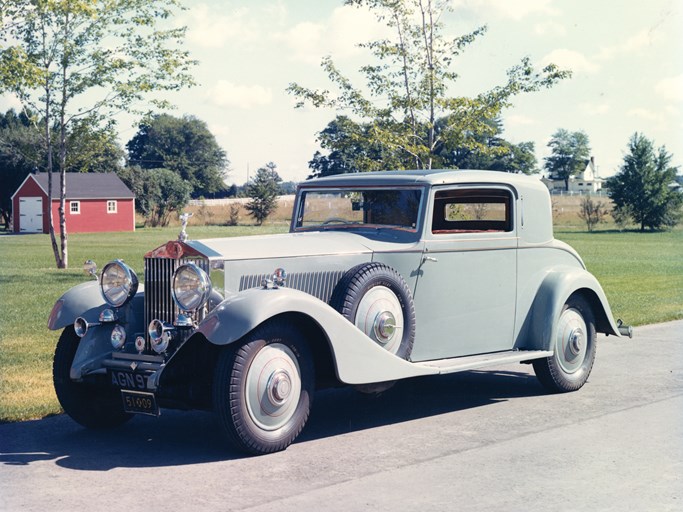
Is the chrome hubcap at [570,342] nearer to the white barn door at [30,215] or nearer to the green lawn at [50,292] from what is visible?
the green lawn at [50,292]

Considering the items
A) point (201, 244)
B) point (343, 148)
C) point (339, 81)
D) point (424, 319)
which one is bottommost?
point (424, 319)

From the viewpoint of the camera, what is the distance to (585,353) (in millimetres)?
7891

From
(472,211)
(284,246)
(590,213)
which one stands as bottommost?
(284,246)

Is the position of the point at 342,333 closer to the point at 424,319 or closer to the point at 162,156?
the point at 424,319

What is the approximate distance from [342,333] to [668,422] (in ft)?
8.48

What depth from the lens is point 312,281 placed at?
20.9ft

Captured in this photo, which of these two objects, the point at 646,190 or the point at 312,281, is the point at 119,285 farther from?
the point at 646,190

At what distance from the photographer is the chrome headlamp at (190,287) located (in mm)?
5707

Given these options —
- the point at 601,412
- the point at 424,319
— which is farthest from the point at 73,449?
the point at 601,412

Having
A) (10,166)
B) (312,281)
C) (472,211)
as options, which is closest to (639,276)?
(472,211)

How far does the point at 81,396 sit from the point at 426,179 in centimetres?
308

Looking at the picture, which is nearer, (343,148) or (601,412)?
(601,412)

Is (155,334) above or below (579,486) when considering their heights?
above

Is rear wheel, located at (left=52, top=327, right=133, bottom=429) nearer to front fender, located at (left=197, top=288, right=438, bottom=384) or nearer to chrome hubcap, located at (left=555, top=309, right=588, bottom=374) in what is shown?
front fender, located at (left=197, top=288, right=438, bottom=384)
